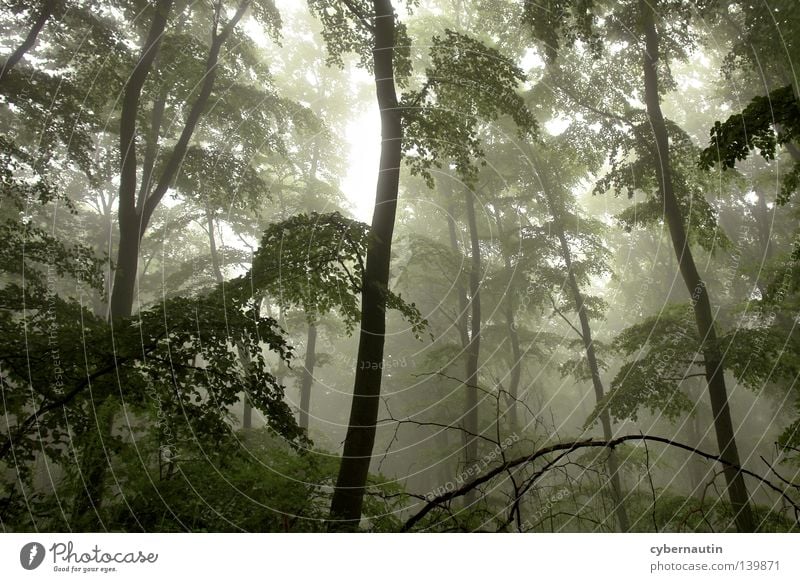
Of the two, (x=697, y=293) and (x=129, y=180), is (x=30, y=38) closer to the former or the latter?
(x=129, y=180)

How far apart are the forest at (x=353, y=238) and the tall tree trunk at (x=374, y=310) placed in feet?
0.09

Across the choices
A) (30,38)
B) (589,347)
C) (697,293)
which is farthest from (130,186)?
(589,347)

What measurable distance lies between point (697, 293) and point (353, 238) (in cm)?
572

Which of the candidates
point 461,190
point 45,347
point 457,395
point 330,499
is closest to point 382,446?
point 457,395

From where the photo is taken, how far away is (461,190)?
562 inches

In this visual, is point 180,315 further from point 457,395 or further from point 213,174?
point 457,395

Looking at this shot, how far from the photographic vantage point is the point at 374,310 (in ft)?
15.2

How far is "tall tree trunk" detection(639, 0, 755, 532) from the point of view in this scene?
20.7 ft

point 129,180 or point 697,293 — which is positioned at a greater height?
point 129,180
